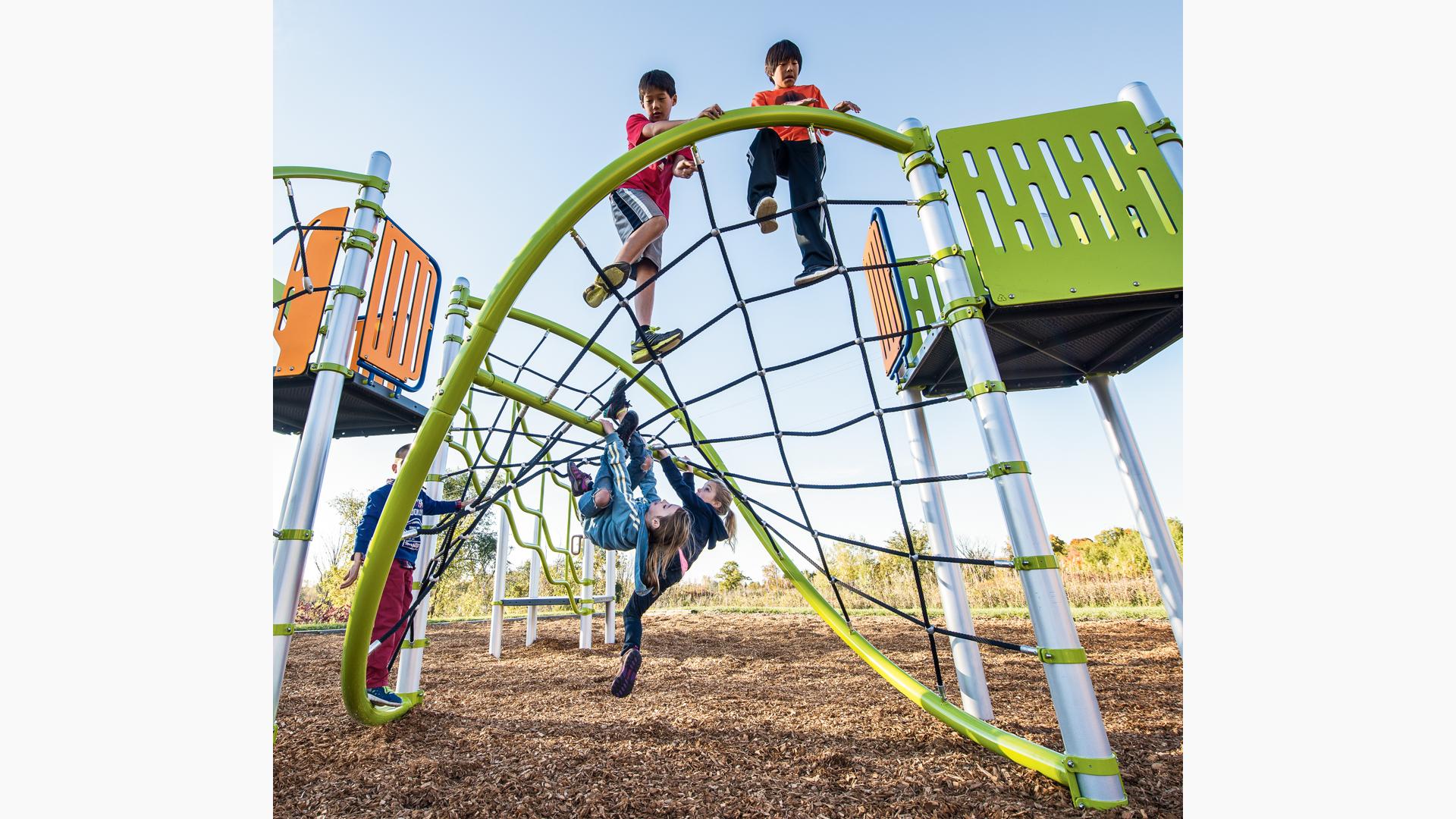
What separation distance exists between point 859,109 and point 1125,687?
368 cm

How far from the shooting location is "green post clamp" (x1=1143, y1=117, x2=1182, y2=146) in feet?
9.67

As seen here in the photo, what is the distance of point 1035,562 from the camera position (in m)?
2.17

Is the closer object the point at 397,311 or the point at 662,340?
the point at 662,340

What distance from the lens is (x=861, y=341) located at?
2.76m

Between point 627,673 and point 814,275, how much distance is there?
187 cm

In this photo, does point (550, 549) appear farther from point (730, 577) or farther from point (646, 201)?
point (730, 577)

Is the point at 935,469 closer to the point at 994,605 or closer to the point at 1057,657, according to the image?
the point at 1057,657

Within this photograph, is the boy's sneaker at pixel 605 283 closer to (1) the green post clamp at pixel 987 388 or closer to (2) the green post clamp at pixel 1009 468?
(1) the green post clamp at pixel 987 388

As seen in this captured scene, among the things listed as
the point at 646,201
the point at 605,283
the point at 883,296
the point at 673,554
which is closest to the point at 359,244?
the point at 605,283

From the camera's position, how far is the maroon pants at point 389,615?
3.32 m

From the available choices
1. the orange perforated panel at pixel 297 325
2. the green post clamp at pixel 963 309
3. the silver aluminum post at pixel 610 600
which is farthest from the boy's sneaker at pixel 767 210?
the silver aluminum post at pixel 610 600

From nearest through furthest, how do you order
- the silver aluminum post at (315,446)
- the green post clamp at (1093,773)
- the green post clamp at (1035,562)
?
the green post clamp at (1093,773) < the green post clamp at (1035,562) < the silver aluminum post at (315,446)

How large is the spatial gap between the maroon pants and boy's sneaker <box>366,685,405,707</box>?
68 mm

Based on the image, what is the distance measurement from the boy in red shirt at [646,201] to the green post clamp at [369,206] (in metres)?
0.99
